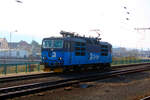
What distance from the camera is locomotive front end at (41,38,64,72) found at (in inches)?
713

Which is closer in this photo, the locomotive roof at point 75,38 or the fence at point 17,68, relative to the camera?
the fence at point 17,68

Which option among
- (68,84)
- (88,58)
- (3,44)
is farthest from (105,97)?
(3,44)

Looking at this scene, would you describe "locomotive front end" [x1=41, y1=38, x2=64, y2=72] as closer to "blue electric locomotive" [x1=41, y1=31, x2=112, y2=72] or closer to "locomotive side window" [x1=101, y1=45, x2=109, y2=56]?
"blue electric locomotive" [x1=41, y1=31, x2=112, y2=72]

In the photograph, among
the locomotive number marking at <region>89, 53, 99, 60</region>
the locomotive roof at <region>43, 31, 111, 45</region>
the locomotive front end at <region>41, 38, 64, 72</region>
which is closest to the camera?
the locomotive front end at <region>41, 38, 64, 72</region>

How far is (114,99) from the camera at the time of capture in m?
9.76

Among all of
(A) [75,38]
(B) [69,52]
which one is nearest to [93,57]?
(A) [75,38]

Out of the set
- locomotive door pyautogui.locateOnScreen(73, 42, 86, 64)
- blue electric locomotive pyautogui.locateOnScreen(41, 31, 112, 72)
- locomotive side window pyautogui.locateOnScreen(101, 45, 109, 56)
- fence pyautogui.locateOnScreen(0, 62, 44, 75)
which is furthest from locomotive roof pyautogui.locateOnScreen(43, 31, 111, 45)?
fence pyautogui.locateOnScreen(0, 62, 44, 75)

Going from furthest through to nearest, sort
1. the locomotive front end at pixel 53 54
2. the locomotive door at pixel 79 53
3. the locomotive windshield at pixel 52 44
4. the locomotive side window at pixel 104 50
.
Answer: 1. the locomotive side window at pixel 104 50
2. the locomotive door at pixel 79 53
3. the locomotive windshield at pixel 52 44
4. the locomotive front end at pixel 53 54

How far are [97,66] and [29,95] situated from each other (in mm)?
15000

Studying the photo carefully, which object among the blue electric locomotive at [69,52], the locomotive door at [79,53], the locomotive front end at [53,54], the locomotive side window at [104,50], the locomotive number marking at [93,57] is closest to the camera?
the locomotive front end at [53,54]

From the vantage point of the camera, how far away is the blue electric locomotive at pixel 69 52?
18250 millimetres

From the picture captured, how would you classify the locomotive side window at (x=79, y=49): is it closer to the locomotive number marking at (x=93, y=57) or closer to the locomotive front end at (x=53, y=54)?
the locomotive number marking at (x=93, y=57)

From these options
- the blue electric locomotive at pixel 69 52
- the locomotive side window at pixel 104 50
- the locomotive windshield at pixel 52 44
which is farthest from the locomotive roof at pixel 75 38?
the locomotive side window at pixel 104 50

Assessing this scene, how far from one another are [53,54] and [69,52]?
1492mm
